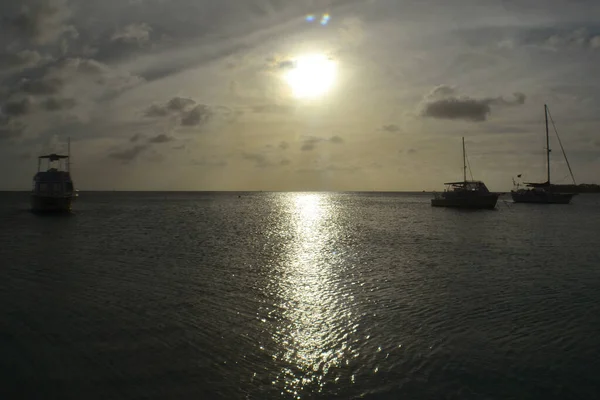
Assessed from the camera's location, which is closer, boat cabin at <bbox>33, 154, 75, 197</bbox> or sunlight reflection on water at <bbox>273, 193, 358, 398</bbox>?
sunlight reflection on water at <bbox>273, 193, 358, 398</bbox>

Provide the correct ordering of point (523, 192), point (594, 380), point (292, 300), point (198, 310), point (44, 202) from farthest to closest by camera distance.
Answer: point (523, 192), point (44, 202), point (292, 300), point (198, 310), point (594, 380)

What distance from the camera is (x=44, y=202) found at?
2955 inches

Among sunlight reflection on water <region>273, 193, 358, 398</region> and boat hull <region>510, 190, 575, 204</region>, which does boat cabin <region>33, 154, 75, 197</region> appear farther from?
boat hull <region>510, 190, 575, 204</region>

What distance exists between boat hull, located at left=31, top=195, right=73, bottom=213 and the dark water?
160 ft

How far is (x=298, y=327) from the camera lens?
15344 mm

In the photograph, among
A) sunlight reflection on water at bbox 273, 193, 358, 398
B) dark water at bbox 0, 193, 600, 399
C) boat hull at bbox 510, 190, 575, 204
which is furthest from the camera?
boat hull at bbox 510, 190, 575, 204

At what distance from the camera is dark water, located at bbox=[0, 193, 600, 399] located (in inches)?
429

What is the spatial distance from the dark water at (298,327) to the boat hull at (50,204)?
4883cm

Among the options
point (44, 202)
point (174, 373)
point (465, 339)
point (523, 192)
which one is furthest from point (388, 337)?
point (523, 192)

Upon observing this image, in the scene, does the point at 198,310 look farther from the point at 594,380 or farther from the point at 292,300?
the point at 594,380

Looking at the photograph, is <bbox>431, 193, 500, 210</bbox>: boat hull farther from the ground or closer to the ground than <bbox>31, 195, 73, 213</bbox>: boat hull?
closer to the ground

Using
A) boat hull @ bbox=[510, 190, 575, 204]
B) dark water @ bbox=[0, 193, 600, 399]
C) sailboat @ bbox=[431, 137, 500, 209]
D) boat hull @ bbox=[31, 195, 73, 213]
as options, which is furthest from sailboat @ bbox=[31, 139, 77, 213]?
boat hull @ bbox=[510, 190, 575, 204]

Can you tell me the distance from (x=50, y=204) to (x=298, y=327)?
7505 cm

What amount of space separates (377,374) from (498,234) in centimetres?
4261
